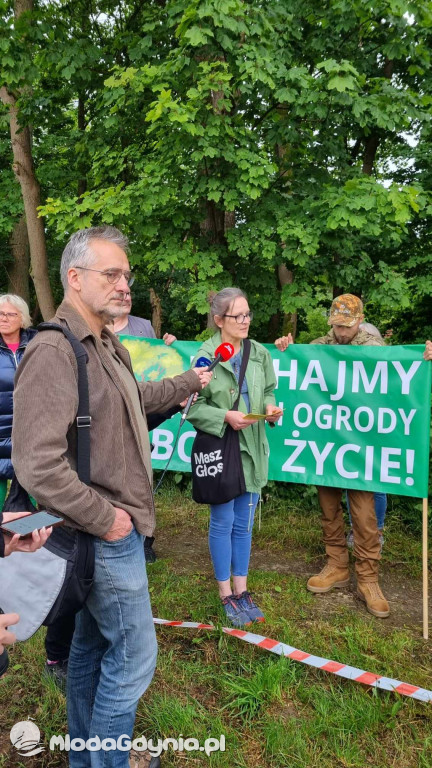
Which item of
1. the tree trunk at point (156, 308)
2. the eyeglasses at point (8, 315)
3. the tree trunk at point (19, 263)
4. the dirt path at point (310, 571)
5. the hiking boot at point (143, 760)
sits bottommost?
the dirt path at point (310, 571)

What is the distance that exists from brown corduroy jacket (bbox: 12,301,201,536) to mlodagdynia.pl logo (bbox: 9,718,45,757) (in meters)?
1.38

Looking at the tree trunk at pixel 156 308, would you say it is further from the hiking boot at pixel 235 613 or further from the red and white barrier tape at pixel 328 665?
the red and white barrier tape at pixel 328 665

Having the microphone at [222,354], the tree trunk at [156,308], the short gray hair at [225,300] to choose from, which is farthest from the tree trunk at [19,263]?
the microphone at [222,354]

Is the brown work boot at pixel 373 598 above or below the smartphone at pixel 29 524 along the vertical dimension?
below

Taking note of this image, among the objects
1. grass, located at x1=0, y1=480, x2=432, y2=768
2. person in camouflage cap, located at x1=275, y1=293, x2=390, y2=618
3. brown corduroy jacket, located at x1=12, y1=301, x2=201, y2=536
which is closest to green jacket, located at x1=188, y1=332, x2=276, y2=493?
person in camouflage cap, located at x1=275, y1=293, x2=390, y2=618

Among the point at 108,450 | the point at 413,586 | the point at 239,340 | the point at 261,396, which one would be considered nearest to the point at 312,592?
the point at 413,586

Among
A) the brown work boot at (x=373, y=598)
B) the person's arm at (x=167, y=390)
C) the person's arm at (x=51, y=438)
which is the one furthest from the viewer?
the brown work boot at (x=373, y=598)

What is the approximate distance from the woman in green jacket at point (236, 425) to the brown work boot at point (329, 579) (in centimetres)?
64

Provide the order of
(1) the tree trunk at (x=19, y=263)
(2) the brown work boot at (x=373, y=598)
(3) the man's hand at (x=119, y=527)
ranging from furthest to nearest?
(1) the tree trunk at (x=19, y=263) → (2) the brown work boot at (x=373, y=598) → (3) the man's hand at (x=119, y=527)

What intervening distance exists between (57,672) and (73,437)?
1.81 metres

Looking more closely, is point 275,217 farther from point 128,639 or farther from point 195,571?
point 128,639

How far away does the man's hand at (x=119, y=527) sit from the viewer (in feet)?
6.18

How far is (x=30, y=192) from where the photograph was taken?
855cm

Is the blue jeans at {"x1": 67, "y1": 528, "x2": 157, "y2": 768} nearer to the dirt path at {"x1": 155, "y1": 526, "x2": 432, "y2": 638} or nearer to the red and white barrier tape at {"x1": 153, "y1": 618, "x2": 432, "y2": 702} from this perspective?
the red and white barrier tape at {"x1": 153, "y1": 618, "x2": 432, "y2": 702}
